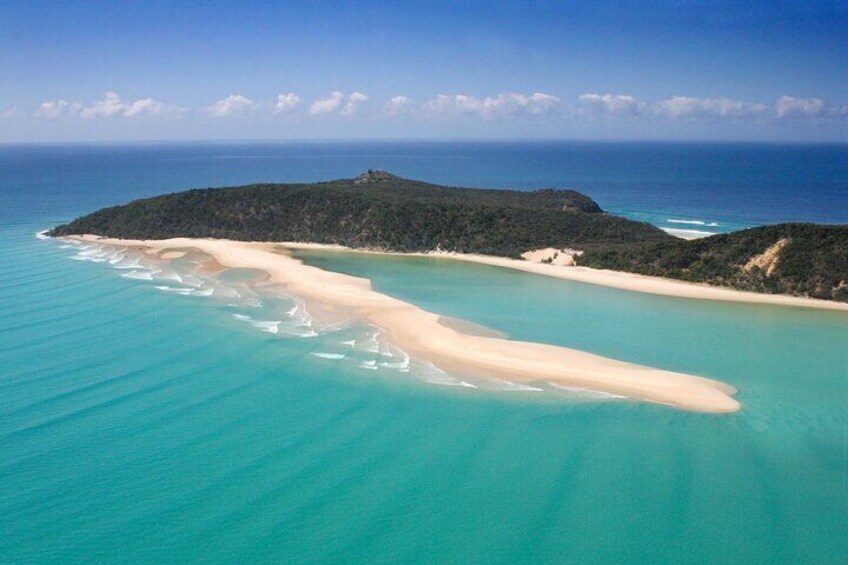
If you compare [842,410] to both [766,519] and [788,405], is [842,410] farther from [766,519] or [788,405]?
[766,519]

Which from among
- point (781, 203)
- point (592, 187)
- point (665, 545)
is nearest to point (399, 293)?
point (665, 545)

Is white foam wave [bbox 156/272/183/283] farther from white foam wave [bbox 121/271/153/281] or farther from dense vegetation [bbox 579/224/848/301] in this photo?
dense vegetation [bbox 579/224/848/301]

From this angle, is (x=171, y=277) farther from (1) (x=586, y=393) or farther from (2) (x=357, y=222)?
(1) (x=586, y=393)

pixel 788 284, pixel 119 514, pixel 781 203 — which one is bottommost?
pixel 119 514

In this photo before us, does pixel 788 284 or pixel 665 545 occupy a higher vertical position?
pixel 788 284

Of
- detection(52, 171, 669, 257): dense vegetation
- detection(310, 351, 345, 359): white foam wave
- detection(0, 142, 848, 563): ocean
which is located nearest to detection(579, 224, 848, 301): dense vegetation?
detection(0, 142, 848, 563): ocean

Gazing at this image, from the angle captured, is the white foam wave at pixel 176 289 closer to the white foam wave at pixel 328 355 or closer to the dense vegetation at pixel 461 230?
the white foam wave at pixel 328 355

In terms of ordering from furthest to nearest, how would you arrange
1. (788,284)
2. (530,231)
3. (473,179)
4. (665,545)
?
(473,179)
(530,231)
(788,284)
(665,545)

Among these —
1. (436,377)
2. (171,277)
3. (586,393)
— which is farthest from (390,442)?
(171,277)
